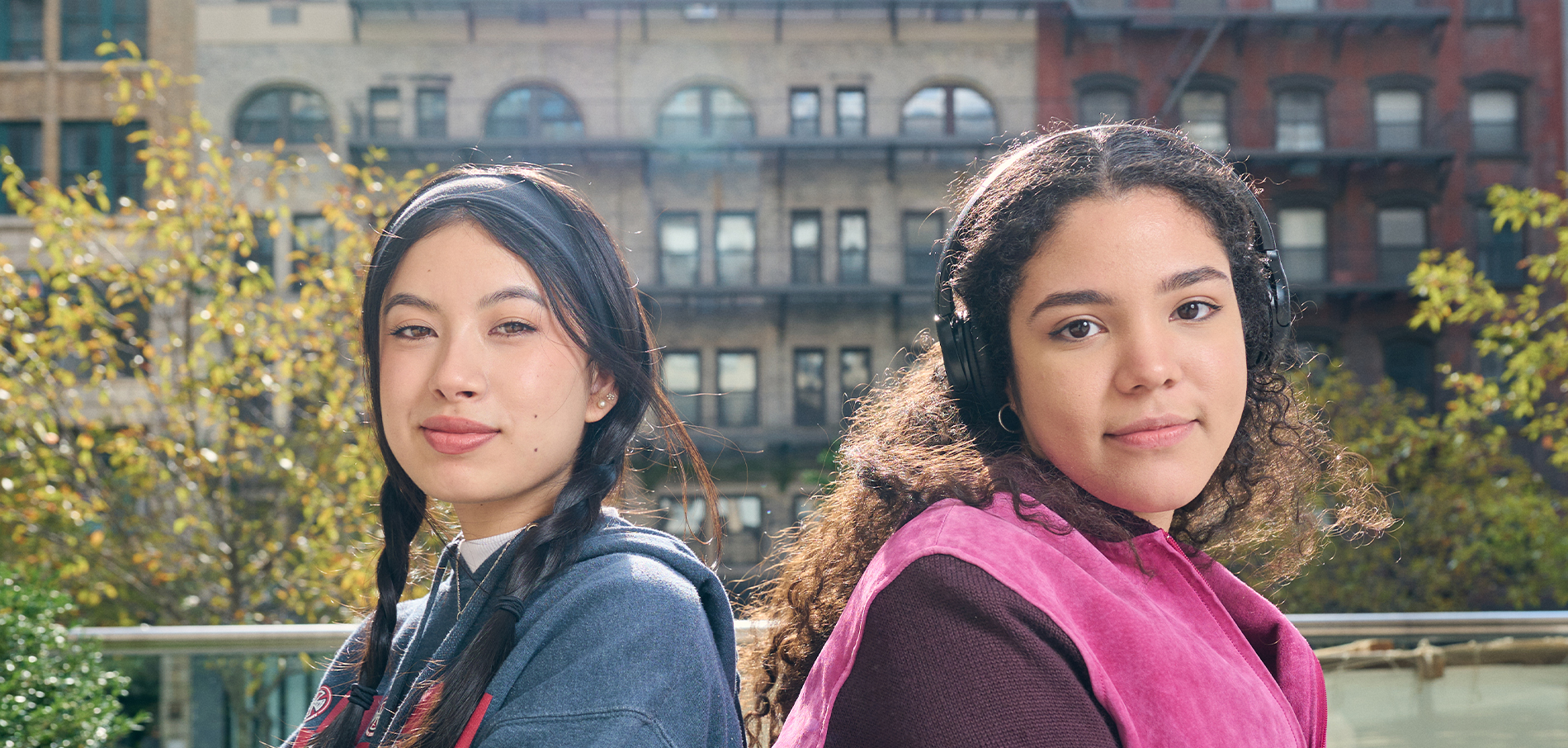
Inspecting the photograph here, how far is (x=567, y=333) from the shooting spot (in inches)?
Result: 64.5

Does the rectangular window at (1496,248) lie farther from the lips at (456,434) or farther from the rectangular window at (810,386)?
the lips at (456,434)

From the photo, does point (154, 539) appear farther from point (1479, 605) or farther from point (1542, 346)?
point (1479, 605)

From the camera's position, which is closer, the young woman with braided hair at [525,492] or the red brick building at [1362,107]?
the young woman with braided hair at [525,492]

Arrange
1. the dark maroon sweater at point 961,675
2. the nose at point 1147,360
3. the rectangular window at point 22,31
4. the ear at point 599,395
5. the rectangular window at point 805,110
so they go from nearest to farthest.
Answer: the dark maroon sweater at point 961,675 → the nose at point 1147,360 → the ear at point 599,395 → the rectangular window at point 22,31 → the rectangular window at point 805,110

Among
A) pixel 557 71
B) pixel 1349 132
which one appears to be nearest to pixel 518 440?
pixel 557 71

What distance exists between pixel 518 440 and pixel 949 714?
2.58 ft

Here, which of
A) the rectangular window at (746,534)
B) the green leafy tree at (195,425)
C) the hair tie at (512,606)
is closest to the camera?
the hair tie at (512,606)

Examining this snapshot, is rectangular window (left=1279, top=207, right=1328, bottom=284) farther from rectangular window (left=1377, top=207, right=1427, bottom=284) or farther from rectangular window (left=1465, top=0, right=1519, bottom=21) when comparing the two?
rectangular window (left=1465, top=0, right=1519, bottom=21)

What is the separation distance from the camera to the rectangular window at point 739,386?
19.8 m

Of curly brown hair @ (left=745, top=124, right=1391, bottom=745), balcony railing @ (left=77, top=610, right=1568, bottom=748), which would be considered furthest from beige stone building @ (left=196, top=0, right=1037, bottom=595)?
curly brown hair @ (left=745, top=124, right=1391, bottom=745)

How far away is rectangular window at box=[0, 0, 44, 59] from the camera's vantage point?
19.8 meters

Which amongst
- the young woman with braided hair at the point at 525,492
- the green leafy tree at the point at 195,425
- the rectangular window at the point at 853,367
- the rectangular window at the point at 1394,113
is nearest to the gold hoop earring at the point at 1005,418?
the young woman with braided hair at the point at 525,492

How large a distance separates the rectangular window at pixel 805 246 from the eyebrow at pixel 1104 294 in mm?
18730

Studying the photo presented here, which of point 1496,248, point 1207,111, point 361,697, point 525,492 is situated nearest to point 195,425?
point 361,697
